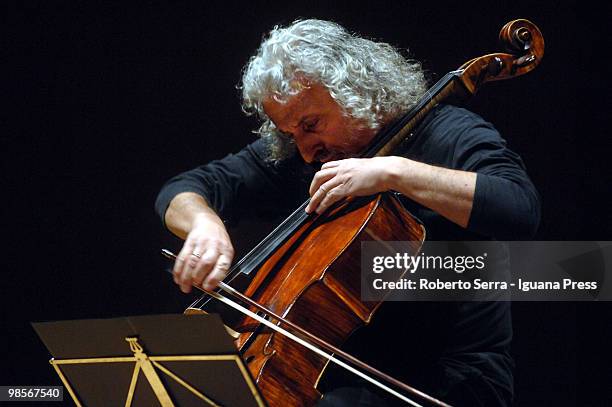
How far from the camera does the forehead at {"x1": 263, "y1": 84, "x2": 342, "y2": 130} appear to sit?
196cm

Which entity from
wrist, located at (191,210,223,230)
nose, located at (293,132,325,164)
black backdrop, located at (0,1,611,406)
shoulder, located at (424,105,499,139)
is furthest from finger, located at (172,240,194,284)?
black backdrop, located at (0,1,611,406)

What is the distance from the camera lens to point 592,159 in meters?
2.18

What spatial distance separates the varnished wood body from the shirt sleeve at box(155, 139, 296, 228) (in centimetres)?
50

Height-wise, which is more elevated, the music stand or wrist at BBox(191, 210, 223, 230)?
wrist at BBox(191, 210, 223, 230)

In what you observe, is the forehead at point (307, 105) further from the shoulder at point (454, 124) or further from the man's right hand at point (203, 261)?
the man's right hand at point (203, 261)

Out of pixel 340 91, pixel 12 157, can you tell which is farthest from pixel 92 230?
pixel 340 91

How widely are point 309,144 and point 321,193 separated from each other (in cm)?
33

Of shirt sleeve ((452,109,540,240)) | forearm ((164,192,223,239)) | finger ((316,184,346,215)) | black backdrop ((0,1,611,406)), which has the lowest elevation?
shirt sleeve ((452,109,540,240))

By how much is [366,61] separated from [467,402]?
2.87 feet

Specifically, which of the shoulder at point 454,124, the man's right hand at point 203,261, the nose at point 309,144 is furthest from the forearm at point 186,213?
the shoulder at point 454,124

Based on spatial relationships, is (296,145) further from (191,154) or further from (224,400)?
(224,400)

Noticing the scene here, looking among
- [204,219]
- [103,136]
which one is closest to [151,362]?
[204,219]

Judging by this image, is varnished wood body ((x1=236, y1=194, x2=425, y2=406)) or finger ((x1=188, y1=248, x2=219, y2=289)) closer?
varnished wood body ((x1=236, y1=194, x2=425, y2=406))

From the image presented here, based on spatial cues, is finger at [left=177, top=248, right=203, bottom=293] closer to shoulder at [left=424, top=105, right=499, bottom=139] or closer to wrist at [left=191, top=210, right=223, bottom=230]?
wrist at [left=191, top=210, right=223, bottom=230]
